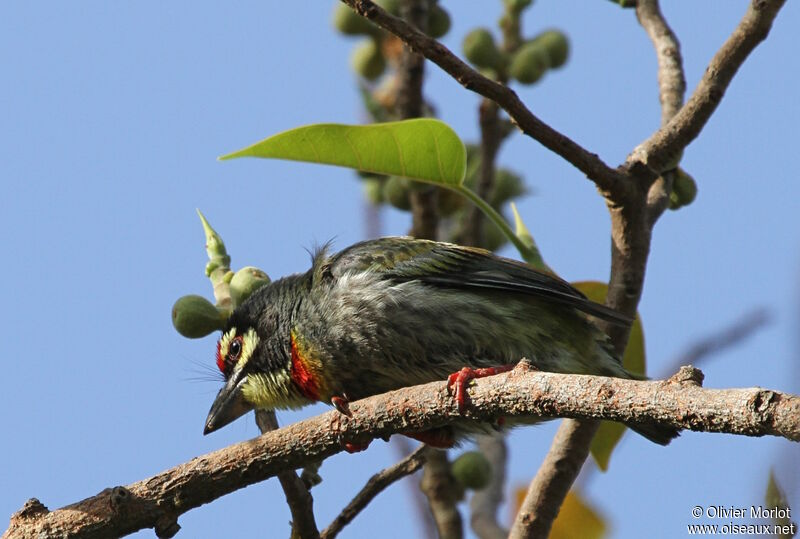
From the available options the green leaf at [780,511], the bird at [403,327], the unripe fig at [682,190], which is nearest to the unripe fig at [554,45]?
the unripe fig at [682,190]

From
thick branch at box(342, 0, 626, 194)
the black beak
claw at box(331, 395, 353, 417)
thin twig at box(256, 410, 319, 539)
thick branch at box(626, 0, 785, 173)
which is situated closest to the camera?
claw at box(331, 395, 353, 417)

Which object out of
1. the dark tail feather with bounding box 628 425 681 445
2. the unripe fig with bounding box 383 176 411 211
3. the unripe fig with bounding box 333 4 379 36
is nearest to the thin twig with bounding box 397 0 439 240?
the unripe fig with bounding box 383 176 411 211

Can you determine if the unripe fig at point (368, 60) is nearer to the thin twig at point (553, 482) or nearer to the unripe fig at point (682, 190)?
the unripe fig at point (682, 190)

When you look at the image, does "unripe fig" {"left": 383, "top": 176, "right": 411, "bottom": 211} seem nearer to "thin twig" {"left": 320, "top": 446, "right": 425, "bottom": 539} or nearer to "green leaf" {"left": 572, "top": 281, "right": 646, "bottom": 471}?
"green leaf" {"left": 572, "top": 281, "right": 646, "bottom": 471}

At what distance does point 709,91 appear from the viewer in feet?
12.9

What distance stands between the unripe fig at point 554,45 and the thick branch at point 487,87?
1784 millimetres

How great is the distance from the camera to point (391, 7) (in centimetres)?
580

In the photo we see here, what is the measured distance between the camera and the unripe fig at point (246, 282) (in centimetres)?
421

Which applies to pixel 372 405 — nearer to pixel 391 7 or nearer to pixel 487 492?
pixel 487 492

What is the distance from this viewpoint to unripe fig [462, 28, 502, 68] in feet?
17.2

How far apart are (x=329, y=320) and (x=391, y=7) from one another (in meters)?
2.28

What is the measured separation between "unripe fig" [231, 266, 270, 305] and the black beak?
1.61 feet

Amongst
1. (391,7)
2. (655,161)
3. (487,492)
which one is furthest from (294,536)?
(391,7)

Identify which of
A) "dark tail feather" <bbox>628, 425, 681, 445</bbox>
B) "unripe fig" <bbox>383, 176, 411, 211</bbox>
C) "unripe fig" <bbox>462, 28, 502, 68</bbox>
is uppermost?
"unripe fig" <bbox>462, 28, 502, 68</bbox>
